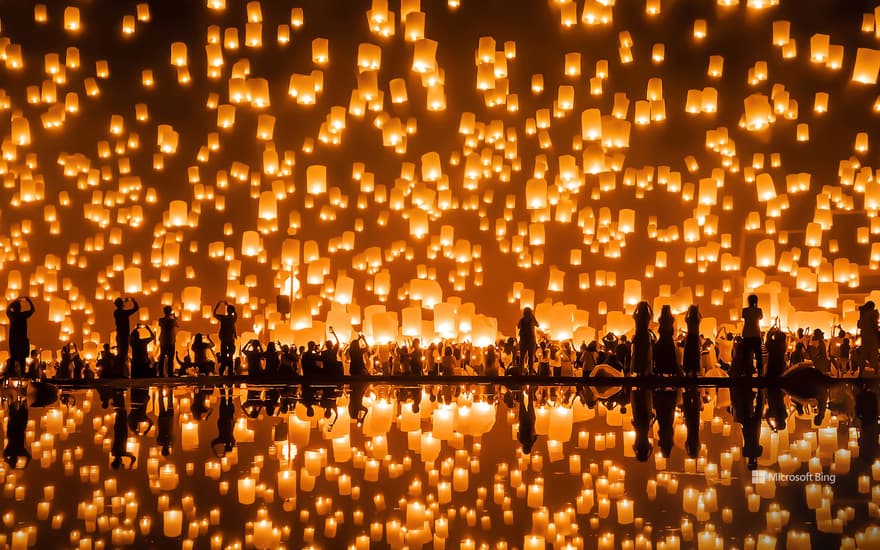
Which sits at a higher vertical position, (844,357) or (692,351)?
(692,351)

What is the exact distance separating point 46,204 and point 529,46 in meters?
9.33

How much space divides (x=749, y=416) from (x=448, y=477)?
3.33m

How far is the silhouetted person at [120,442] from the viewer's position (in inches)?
183

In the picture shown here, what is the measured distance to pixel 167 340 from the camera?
12281 millimetres

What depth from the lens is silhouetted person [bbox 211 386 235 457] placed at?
17.0 ft

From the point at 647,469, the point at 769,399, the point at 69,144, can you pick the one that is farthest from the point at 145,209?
the point at 647,469

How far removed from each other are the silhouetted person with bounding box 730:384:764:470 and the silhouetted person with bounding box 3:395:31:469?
10.2ft

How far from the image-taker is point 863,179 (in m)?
18.5

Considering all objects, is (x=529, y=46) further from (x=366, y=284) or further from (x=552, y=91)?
(x=366, y=284)

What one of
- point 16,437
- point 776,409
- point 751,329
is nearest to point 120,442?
point 16,437

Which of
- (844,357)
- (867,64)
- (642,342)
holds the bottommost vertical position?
(844,357)

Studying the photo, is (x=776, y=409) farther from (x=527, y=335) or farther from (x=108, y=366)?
(x=108, y=366)

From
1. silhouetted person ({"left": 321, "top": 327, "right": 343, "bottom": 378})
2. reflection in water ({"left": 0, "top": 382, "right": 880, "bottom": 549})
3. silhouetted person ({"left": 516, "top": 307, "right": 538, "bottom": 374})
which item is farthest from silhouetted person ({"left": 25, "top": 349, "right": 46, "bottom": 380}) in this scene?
reflection in water ({"left": 0, "top": 382, "right": 880, "bottom": 549})

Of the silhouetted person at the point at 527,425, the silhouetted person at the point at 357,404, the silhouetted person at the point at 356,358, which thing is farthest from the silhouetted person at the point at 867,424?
the silhouetted person at the point at 356,358
